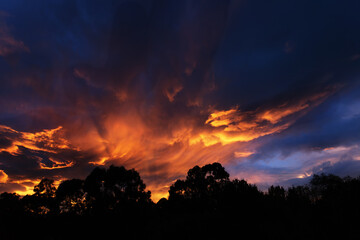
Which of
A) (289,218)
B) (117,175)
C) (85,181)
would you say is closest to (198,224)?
(289,218)

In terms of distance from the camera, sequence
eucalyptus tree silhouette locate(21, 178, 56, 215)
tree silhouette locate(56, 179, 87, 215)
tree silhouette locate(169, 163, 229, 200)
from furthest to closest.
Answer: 1. tree silhouette locate(169, 163, 229, 200)
2. tree silhouette locate(56, 179, 87, 215)
3. eucalyptus tree silhouette locate(21, 178, 56, 215)

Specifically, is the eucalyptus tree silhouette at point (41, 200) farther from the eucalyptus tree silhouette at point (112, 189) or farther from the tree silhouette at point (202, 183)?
the tree silhouette at point (202, 183)

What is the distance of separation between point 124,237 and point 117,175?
29.2 m

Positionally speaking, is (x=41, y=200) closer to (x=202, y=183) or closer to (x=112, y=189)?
(x=112, y=189)

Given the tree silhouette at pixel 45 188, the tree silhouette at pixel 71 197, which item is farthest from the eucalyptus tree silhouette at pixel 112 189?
the tree silhouette at pixel 45 188

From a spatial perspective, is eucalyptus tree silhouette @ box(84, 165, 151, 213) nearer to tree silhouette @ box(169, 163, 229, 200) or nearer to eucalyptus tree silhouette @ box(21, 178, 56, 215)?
eucalyptus tree silhouette @ box(21, 178, 56, 215)

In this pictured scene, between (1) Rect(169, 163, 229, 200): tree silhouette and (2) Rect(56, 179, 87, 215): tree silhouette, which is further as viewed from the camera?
(1) Rect(169, 163, 229, 200): tree silhouette

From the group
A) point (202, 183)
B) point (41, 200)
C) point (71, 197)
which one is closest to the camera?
point (41, 200)

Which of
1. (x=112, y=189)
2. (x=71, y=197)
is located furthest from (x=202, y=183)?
(x=71, y=197)

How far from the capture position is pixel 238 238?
38.0ft

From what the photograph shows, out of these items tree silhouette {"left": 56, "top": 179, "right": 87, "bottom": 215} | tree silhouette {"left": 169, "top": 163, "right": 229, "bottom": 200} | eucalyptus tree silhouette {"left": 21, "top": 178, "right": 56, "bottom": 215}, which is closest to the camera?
eucalyptus tree silhouette {"left": 21, "top": 178, "right": 56, "bottom": 215}

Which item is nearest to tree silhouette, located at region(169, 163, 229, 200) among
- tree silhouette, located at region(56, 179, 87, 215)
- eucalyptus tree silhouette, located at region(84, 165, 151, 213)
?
eucalyptus tree silhouette, located at region(84, 165, 151, 213)

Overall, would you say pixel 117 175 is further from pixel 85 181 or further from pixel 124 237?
pixel 124 237

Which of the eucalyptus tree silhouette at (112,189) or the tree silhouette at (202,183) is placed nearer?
the eucalyptus tree silhouette at (112,189)
